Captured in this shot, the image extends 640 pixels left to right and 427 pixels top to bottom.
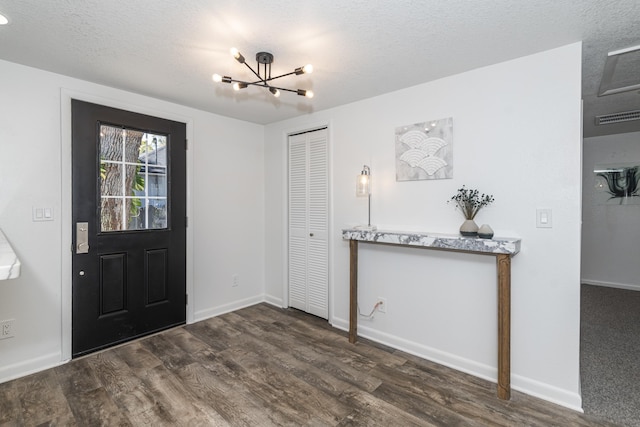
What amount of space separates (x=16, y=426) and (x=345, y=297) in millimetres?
2581

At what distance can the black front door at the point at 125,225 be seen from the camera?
8.68 feet

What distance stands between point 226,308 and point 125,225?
4.99ft

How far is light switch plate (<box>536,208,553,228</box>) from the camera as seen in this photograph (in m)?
2.10

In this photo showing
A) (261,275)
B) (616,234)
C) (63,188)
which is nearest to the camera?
(63,188)

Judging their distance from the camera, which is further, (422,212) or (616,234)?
(616,234)

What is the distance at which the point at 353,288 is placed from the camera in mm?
2938

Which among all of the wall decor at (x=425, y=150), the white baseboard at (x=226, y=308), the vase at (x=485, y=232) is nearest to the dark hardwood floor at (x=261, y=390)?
the white baseboard at (x=226, y=308)

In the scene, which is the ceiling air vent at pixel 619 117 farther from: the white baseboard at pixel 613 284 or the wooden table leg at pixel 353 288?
the wooden table leg at pixel 353 288

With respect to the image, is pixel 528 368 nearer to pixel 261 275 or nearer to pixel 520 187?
pixel 520 187

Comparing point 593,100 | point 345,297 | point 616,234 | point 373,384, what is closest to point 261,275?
point 345,297

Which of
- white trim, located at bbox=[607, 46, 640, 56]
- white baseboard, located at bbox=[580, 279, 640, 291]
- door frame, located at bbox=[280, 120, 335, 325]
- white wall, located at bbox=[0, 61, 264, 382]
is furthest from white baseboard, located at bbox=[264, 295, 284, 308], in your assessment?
white baseboard, located at bbox=[580, 279, 640, 291]

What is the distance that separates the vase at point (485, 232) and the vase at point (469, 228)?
0.04m

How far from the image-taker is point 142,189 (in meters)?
3.00

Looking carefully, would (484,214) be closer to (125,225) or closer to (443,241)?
(443,241)
